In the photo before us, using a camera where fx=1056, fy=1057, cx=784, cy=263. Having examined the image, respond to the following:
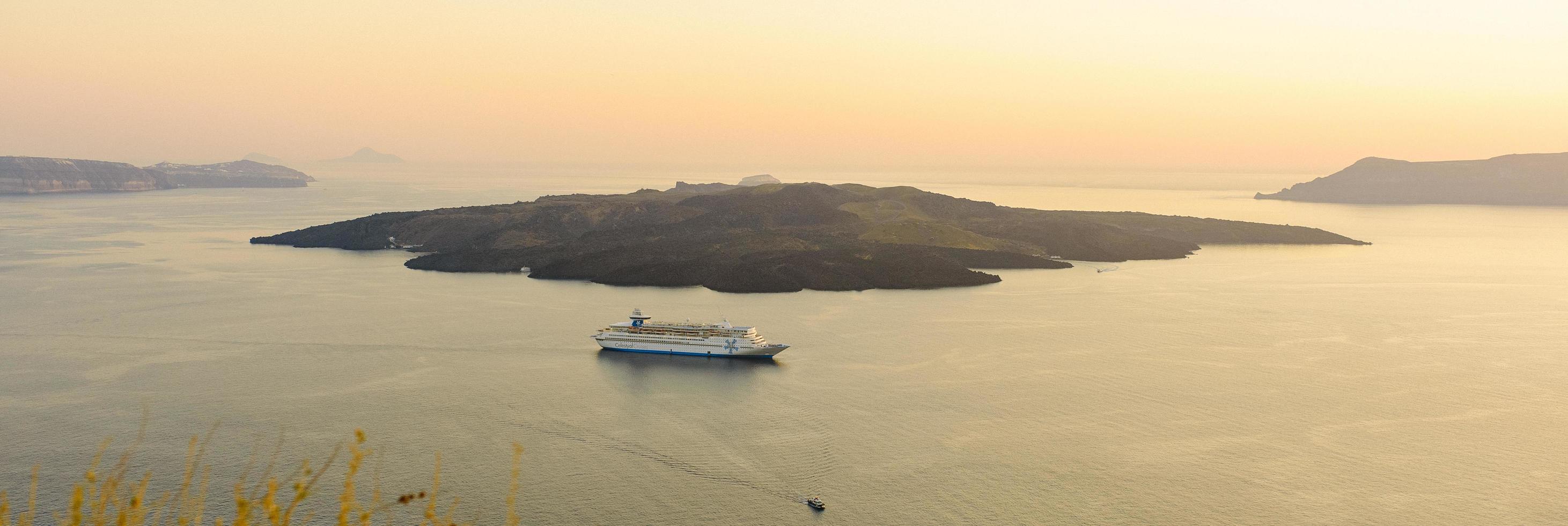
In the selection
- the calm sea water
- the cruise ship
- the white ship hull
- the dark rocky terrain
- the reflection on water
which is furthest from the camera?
the dark rocky terrain

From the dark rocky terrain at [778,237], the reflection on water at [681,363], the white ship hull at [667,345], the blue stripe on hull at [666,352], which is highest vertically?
the dark rocky terrain at [778,237]

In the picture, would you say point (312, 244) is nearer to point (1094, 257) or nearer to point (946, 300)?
point (946, 300)

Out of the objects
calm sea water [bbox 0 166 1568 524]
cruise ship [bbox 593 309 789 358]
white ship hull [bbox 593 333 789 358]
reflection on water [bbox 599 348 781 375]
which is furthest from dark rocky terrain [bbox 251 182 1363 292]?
reflection on water [bbox 599 348 781 375]

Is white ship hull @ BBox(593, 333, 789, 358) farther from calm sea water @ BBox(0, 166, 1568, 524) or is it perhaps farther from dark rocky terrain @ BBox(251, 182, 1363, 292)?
dark rocky terrain @ BBox(251, 182, 1363, 292)

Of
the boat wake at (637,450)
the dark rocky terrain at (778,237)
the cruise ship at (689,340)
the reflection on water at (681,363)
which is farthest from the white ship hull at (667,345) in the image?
the dark rocky terrain at (778,237)

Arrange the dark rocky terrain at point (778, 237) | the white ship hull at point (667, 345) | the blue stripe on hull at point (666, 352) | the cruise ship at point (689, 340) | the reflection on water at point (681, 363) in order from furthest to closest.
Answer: the dark rocky terrain at point (778, 237)
the blue stripe on hull at point (666, 352)
the white ship hull at point (667, 345)
the cruise ship at point (689, 340)
the reflection on water at point (681, 363)

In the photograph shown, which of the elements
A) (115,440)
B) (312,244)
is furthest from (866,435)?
(312,244)

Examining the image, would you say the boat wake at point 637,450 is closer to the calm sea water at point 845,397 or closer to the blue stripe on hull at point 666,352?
the calm sea water at point 845,397
